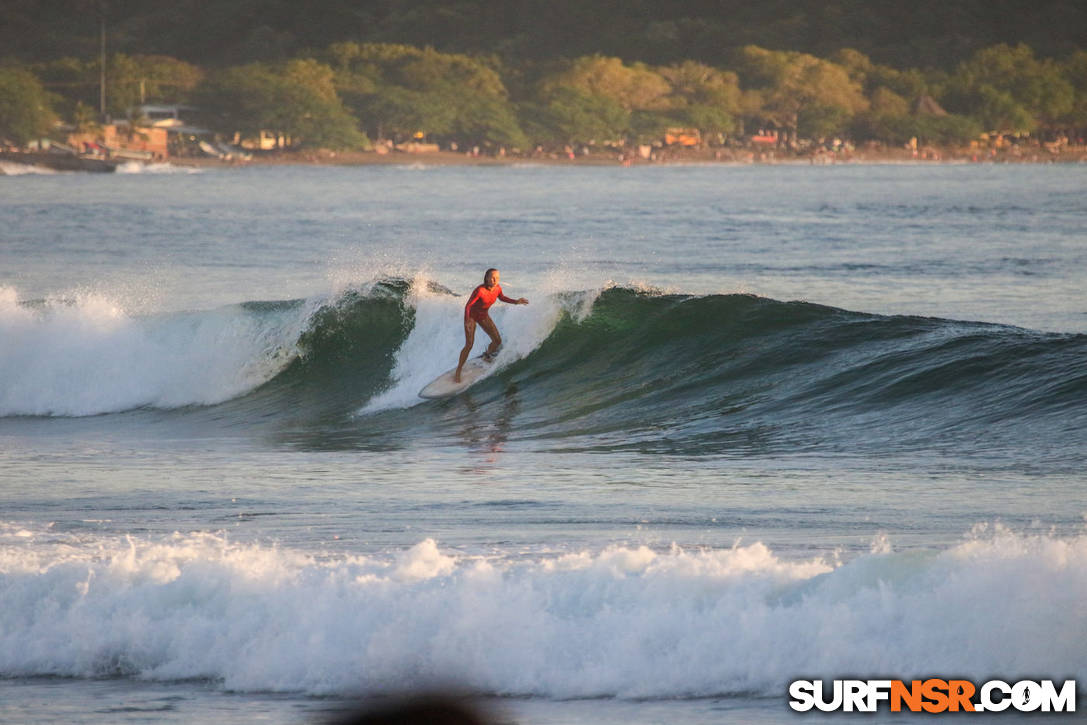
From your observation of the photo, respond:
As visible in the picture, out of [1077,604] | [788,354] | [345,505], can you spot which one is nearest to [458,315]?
[788,354]

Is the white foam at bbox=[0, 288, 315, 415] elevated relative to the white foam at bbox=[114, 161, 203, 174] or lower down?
lower down

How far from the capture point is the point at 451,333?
20.5 m

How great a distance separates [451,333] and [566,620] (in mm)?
12807

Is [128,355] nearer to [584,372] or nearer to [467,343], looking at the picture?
[467,343]

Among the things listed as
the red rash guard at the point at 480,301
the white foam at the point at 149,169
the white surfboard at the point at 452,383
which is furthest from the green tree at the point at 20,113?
the red rash guard at the point at 480,301

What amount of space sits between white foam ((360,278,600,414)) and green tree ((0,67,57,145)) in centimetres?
16961

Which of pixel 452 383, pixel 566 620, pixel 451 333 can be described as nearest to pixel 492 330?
pixel 452 383

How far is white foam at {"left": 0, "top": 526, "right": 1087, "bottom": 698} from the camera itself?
7484mm

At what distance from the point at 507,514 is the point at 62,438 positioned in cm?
810

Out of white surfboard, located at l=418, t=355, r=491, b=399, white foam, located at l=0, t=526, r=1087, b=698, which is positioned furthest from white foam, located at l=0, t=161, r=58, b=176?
white foam, located at l=0, t=526, r=1087, b=698

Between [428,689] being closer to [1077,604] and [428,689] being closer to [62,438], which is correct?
[1077,604]

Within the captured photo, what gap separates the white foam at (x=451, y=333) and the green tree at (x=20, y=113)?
16961 cm

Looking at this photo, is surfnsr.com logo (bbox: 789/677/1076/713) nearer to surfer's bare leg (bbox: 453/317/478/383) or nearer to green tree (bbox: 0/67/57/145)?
surfer's bare leg (bbox: 453/317/478/383)

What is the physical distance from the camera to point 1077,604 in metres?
7.51
